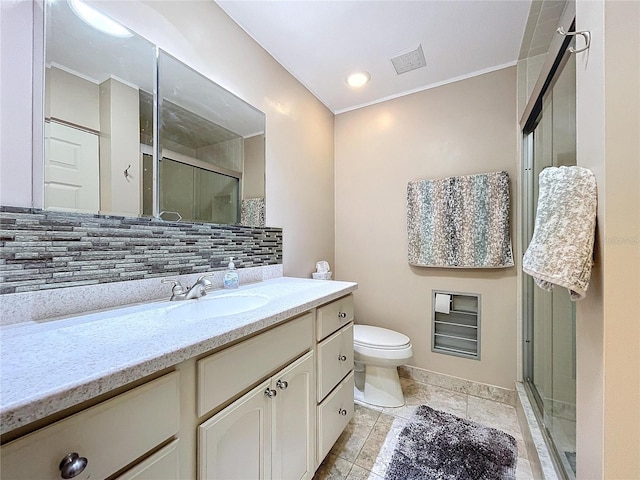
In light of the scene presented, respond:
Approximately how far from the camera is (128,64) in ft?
3.33

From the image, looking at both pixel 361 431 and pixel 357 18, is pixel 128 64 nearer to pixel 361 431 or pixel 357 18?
pixel 357 18

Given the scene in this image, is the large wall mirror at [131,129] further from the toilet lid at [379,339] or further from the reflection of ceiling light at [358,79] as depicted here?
the toilet lid at [379,339]

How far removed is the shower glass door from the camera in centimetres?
105

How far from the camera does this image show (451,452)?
1.31 metres

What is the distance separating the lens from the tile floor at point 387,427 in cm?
123

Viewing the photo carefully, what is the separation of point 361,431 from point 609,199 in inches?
59.9

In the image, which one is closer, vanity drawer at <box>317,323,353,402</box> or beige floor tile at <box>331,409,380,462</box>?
vanity drawer at <box>317,323,353,402</box>

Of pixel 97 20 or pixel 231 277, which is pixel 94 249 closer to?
pixel 231 277

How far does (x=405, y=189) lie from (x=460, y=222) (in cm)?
47

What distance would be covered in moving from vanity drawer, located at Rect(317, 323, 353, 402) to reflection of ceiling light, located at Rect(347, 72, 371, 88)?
1.69 meters

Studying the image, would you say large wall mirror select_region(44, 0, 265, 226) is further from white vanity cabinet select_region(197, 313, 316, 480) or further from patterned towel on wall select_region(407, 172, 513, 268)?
patterned towel on wall select_region(407, 172, 513, 268)

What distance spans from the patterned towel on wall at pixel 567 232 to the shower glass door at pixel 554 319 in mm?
478

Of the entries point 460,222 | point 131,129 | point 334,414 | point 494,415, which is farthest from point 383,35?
point 494,415

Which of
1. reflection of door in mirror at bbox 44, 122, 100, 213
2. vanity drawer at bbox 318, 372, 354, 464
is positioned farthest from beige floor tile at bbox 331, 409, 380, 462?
reflection of door in mirror at bbox 44, 122, 100, 213
